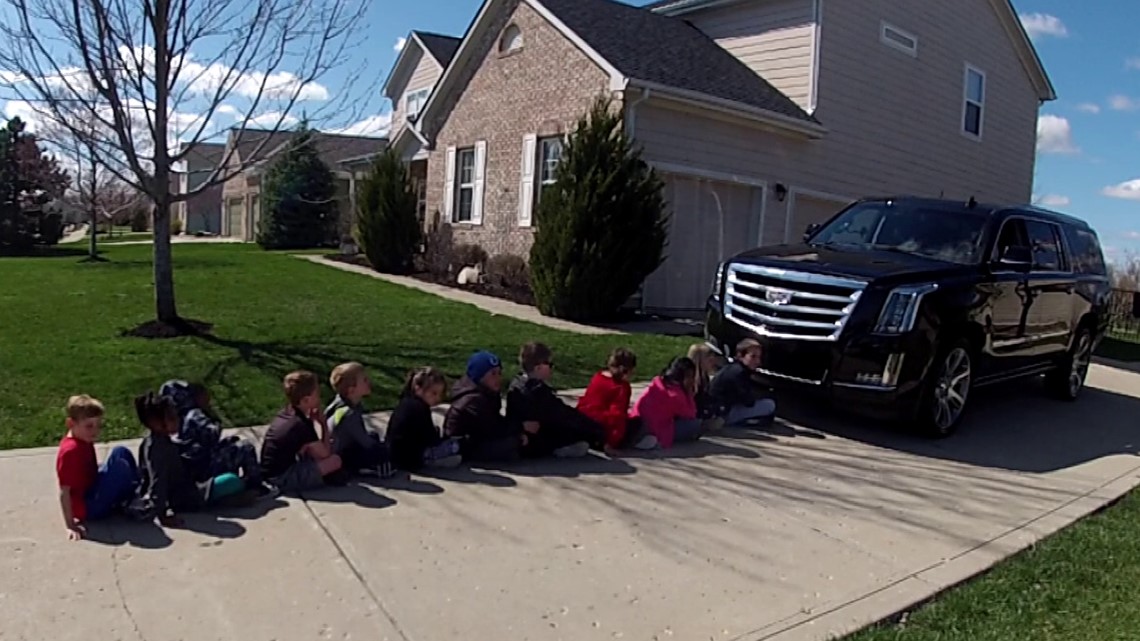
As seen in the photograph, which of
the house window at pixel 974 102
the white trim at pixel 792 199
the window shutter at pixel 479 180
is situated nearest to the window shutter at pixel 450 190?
the window shutter at pixel 479 180

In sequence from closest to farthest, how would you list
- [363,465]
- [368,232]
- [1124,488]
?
[363,465], [1124,488], [368,232]

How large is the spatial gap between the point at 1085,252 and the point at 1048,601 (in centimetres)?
748

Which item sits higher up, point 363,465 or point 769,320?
point 769,320

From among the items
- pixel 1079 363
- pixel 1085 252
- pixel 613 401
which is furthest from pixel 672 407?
pixel 1085 252

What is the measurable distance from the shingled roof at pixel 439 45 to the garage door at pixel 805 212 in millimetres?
16961

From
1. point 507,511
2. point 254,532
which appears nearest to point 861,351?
point 507,511

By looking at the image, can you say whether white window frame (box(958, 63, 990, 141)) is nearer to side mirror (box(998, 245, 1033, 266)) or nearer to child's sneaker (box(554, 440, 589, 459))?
side mirror (box(998, 245, 1033, 266))

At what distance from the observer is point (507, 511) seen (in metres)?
4.88

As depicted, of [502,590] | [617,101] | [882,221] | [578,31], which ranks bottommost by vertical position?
[502,590]

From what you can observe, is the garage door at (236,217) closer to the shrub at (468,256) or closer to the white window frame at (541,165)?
the shrub at (468,256)

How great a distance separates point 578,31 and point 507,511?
11.6 metres

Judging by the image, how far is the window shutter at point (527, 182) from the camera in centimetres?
1527

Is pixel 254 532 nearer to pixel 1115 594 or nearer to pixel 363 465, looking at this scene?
pixel 363 465

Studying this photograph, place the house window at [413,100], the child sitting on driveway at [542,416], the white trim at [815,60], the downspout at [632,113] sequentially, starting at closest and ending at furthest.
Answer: the child sitting on driveway at [542,416] → the downspout at [632,113] → the white trim at [815,60] → the house window at [413,100]
